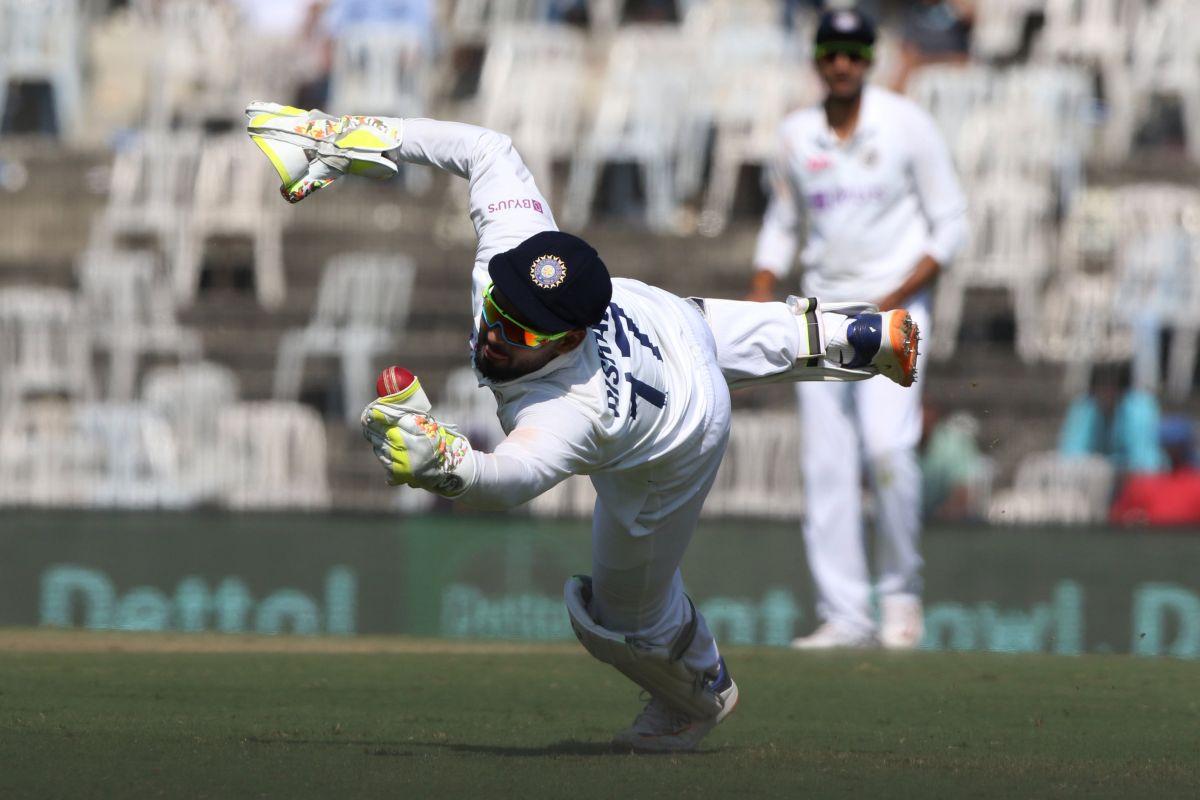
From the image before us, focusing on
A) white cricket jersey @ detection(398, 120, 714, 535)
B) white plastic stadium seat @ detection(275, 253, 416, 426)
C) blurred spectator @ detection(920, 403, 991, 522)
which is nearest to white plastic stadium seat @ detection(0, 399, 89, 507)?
white plastic stadium seat @ detection(275, 253, 416, 426)

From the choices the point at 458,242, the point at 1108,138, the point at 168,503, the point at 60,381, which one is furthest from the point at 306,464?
the point at 1108,138

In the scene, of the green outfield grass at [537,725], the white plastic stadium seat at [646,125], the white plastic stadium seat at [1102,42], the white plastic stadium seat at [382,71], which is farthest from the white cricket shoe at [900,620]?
the white plastic stadium seat at [382,71]

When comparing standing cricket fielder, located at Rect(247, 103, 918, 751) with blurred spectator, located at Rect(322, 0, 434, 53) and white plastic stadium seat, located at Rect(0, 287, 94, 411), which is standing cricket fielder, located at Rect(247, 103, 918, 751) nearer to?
white plastic stadium seat, located at Rect(0, 287, 94, 411)

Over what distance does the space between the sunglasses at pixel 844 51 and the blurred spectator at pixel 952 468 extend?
2900 millimetres

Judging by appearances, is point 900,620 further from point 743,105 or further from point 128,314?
point 743,105

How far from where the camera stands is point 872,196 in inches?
301

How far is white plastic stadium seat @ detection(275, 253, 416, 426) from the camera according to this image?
38.5 ft

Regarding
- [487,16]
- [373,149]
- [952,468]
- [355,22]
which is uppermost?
[487,16]

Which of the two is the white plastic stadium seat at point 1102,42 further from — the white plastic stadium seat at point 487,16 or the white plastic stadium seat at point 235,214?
the white plastic stadium seat at point 235,214

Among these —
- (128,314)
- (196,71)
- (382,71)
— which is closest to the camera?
(128,314)

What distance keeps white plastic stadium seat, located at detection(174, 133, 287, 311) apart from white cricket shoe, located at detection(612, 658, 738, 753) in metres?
7.94

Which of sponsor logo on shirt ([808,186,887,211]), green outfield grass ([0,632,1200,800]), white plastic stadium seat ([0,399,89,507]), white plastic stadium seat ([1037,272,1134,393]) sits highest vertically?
sponsor logo on shirt ([808,186,887,211])

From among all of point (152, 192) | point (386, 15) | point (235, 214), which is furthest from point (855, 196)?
point (386, 15)

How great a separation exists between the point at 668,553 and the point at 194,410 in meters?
6.59
